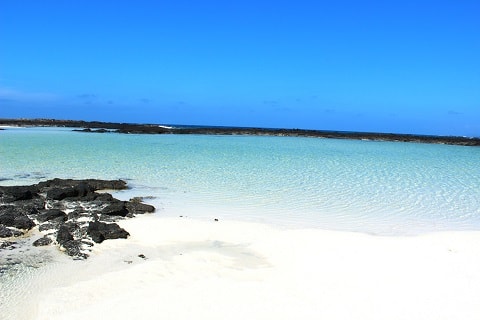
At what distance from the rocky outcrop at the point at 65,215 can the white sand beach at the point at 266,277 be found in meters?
0.36

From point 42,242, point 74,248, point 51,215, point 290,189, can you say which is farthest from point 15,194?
point 290,189

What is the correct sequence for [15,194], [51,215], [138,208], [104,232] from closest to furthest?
[104,232] → [51,215] → [138,208] → [15,194]

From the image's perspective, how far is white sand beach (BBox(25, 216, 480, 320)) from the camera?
4.34m

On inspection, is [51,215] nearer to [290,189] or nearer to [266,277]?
[266,277]

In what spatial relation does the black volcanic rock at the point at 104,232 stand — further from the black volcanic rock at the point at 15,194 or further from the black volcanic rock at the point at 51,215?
the black volcanic rock at the point at 15,194

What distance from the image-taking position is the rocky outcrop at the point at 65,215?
6367 mm

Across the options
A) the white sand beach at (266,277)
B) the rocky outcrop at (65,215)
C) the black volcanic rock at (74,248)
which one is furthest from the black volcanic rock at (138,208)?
the black volcanic rock at (74,248)

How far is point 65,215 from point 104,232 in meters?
1.60

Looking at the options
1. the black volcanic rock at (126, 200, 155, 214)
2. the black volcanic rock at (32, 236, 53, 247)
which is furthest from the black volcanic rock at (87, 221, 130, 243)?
the black volcanic rock at (126, 200, 155, 214)

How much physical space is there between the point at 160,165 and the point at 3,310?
12697 mm

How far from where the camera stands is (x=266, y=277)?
5266 mm

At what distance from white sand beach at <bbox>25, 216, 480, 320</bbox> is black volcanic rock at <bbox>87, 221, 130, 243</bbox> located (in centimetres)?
14

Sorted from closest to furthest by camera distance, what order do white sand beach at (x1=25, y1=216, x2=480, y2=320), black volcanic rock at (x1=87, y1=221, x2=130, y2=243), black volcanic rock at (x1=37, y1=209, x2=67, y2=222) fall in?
white sand beach at (x1=25, y1=216, x2=480, y2=320) < black volcanic rock at (x1=87, y1=221, x2=130, y2=243) < black volcanic rock at (x1=37, y1=209, x2=67, y2=222)

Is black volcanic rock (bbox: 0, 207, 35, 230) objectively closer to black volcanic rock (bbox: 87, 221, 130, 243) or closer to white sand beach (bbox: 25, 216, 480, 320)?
black volcanic rock (bbox: 87, 221, 130, 243)
